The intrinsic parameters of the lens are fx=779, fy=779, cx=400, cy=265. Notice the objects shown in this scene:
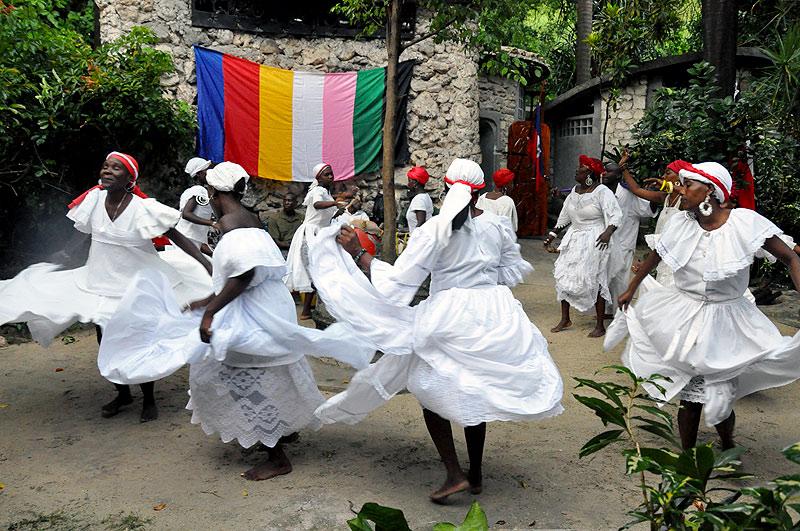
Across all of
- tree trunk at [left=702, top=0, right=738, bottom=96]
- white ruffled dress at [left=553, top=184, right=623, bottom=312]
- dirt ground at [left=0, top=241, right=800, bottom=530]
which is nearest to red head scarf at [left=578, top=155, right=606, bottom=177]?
white ruffled dress at [left=553, top=184, right=623, bottom=312]

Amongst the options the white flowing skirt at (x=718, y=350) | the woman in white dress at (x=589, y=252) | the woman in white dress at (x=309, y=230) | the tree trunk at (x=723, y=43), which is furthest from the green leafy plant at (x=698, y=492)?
the tree trunk at (x=723, y=43)

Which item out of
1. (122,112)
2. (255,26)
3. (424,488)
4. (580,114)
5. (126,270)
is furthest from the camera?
(580,114)

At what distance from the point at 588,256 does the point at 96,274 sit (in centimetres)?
515

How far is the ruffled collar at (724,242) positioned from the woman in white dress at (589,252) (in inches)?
141

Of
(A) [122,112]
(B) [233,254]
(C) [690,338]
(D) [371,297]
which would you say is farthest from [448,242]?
(A) [122,112]

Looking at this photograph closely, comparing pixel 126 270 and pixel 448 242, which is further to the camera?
pixel 126 270

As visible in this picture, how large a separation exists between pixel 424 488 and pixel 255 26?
8882 mm

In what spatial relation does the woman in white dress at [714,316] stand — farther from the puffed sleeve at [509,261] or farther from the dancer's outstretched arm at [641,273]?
the puffed sleeve at [509,261]

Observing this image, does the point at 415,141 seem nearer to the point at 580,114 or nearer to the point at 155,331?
the point at 580,114

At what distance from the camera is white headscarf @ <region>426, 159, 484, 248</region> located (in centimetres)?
408

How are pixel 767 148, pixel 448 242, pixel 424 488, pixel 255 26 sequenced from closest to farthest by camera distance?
pixel 448 242 → pixel 424 488 → pixel 767 148 → pixel 255 26

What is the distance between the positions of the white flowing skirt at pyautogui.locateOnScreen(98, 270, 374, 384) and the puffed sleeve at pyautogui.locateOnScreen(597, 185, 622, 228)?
4609 millimetres

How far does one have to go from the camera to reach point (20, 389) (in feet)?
20.8

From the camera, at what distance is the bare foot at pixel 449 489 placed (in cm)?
412
